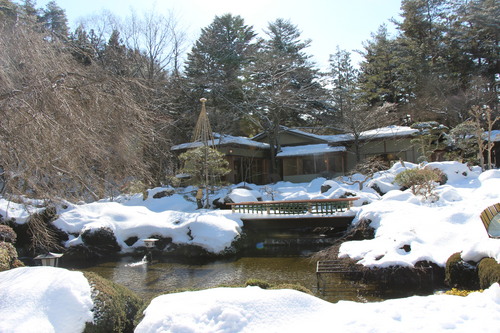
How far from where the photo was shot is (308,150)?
2455cm

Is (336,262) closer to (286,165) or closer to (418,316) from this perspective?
(418,316)

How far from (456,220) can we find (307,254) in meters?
4.67

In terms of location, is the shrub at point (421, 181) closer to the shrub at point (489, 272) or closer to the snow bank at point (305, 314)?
the shrub at point (489, 272)


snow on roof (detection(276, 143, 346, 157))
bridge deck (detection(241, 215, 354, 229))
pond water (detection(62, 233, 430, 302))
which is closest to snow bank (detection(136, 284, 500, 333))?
pond water (detection(62, 233, 430, 302))

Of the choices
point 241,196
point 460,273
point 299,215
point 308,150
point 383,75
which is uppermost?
point 383,75

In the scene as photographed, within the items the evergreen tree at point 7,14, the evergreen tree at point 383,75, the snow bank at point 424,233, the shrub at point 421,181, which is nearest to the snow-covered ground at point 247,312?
the snow bank at point 424,233

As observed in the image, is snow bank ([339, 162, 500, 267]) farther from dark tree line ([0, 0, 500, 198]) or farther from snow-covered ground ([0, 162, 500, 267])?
dark tree line ([0, 0, 500, 198])

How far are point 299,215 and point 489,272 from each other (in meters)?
8.28

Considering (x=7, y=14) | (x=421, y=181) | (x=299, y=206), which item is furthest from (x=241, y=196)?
(x=7, y=14)

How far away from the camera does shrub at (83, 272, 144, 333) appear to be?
4.14 meters

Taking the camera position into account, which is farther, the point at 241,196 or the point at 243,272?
the point at 241,196

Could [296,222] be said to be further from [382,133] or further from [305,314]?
[382,133]

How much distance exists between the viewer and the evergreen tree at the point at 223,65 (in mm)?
26688

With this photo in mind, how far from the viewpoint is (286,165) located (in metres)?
26.0
